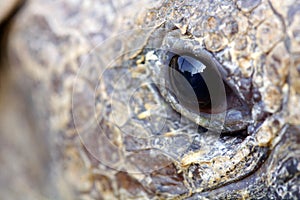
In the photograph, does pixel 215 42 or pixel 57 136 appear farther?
pixel 57 136

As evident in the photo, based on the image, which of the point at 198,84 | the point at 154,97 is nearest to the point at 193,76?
the point at 198,84

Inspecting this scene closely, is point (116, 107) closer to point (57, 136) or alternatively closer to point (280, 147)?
point (57, 136)

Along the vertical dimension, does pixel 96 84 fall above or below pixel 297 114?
above

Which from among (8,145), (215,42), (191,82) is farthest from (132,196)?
(8,145)

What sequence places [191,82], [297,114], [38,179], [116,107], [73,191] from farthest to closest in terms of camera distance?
1. [38,179]
2. [73,191]
3. [116,107]
4. [191,82]
5. [297,114]
